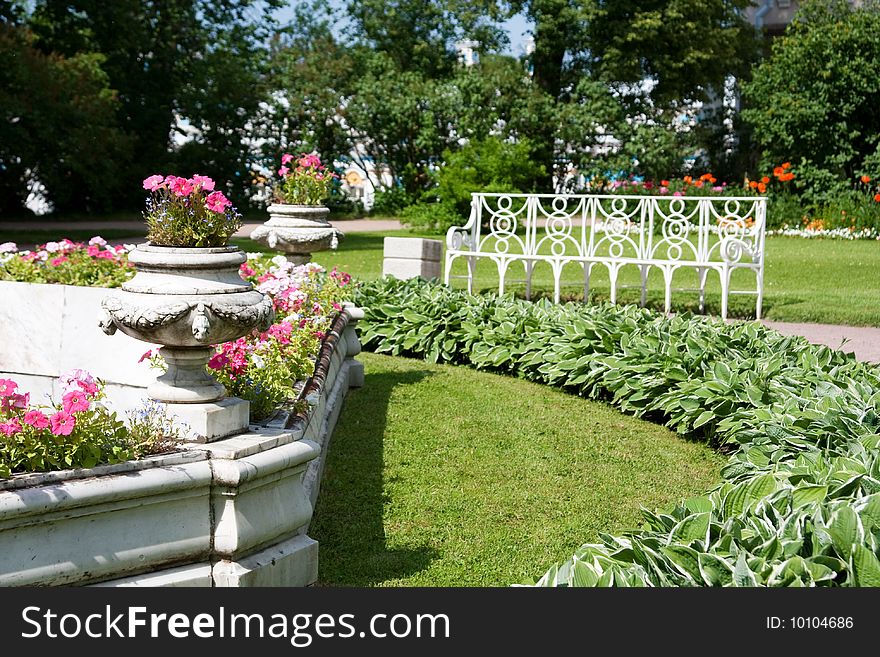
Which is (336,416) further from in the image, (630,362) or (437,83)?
(437,83)

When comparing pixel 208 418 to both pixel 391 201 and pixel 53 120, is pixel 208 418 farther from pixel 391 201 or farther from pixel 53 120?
pixel 391 201

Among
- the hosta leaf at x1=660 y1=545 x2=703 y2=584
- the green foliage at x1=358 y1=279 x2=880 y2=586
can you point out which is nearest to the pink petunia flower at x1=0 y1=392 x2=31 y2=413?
the green foliage at x1=358 y1=279 x2=880 y2=586

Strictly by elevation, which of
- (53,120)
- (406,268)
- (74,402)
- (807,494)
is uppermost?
(53,120)

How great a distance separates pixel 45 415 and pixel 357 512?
5.71 ft

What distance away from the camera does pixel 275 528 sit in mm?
3402

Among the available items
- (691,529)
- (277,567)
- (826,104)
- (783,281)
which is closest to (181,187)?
(277,567)

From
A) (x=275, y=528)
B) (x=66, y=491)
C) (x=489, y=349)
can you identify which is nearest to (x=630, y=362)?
(x=489, y=349)

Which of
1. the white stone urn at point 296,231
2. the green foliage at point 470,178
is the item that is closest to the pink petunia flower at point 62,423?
the white stone urn at point 296,231

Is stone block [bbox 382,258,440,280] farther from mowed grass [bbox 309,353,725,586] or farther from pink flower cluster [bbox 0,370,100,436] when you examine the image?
pink flower cluster [bbox 0,370,100,436]

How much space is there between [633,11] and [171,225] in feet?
67.4

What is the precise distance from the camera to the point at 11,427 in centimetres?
301

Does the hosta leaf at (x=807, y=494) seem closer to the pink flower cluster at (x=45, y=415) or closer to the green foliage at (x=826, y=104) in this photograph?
the pink flower cluster at (x=45, y=415)

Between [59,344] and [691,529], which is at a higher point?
[59,344]

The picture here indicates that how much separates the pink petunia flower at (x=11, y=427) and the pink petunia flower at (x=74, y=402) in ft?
0.46
